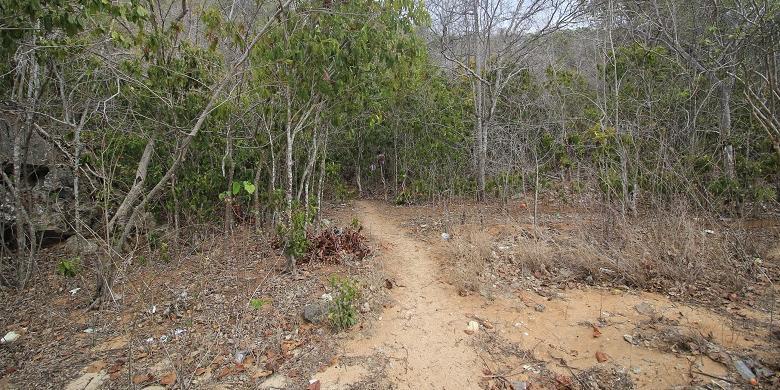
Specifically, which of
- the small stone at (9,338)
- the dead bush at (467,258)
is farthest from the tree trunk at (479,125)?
the small stone at (9,338)

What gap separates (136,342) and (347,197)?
5798 mm

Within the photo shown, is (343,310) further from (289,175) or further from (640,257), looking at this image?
(640,257)

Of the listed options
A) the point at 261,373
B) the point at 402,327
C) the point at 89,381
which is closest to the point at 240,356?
the point at 261,373

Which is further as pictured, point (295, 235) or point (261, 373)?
point (295, 235)

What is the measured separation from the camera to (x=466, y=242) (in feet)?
17.6

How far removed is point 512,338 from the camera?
11.2 feet

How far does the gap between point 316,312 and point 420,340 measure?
957 mm

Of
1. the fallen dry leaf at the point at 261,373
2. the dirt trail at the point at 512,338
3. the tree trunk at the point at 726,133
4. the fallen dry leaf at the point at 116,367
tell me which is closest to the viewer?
the dirt trail at the point at 512,338

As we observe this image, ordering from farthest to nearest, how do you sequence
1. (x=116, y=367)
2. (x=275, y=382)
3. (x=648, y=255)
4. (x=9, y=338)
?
(x=648, y=255) < (x=9, y=338) < (x=116, y=367) < (x=275, y=382)

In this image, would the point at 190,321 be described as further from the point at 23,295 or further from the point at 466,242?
the point at 466,242

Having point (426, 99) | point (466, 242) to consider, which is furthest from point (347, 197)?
point (466, 242)

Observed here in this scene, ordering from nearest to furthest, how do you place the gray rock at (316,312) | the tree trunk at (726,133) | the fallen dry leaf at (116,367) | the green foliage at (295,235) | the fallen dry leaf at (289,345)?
1. the fallen dry leaf at (116,367)
2. the fallen dry leaf at (289,345)
3. the gray rock at (316,312)
4. the green foliage at (295,235)
5. the tree trunk at (726,133)

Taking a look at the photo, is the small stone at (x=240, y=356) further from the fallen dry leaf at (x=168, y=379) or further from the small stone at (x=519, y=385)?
the small stone at (x=519, y=385)

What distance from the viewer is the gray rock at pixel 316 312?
3.67 metres
